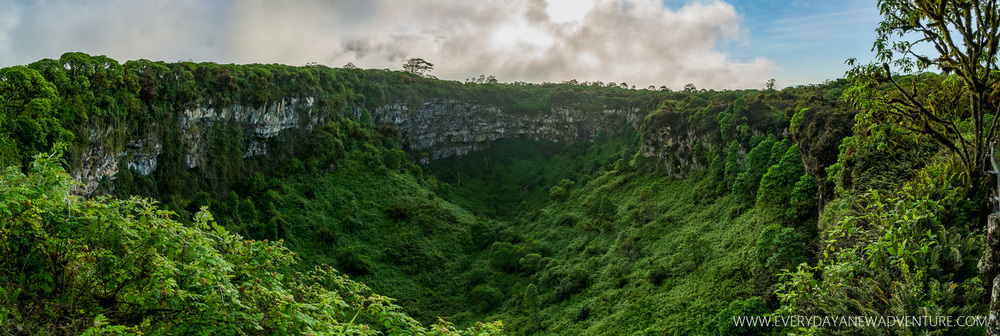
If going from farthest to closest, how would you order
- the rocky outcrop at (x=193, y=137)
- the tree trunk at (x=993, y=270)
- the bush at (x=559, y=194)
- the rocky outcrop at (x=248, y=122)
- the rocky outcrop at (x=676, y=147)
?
the bush at (x=559, y=194)
the rocky outcrop at (x=248, y=122)
the rocky outcrop at (x=676, y=147)
the rocky outcrop at (x=193, y=137)
the tree trunk at (x=993, y=270)

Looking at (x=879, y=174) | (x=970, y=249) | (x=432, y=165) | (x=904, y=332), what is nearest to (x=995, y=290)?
(x=904, y=332)

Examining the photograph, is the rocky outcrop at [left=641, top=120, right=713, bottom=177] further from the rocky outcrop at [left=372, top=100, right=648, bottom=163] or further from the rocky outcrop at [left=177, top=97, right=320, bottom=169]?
the rocky outcrop at [left=177, top=97, right=320, bottom=169]

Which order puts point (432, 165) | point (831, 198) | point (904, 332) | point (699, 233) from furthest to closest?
1. point (432, 165)
2. point (699, 233)
3. point (831, 198)
4. point (904, 332)

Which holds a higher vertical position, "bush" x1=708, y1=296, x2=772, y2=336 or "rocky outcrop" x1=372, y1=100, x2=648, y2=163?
"rocky outcrop" x1=372, y1=100, x2=648, y2=163

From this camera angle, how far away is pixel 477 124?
8206cm

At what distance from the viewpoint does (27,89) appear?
26.3m

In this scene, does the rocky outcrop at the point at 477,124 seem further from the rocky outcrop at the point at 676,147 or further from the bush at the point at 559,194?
the rocky outcrop at the point at 676,147

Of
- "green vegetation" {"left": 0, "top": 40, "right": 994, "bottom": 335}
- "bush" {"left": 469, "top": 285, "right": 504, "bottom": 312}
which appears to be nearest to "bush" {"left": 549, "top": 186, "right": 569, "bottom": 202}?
"green vegetation" {"left": 0, "top": 40, "right": 994, "bottom": 335}

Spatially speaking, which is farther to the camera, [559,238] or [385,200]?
[385,200]

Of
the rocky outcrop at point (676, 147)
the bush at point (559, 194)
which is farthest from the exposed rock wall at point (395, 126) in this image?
the rocky outcrop at point (676, 147)

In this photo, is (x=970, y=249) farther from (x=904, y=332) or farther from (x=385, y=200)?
(x=385, y=200)

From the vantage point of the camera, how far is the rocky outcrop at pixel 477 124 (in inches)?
2901

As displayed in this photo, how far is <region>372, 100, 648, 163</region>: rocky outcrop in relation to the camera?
73.7 m

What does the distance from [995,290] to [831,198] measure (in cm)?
1395
